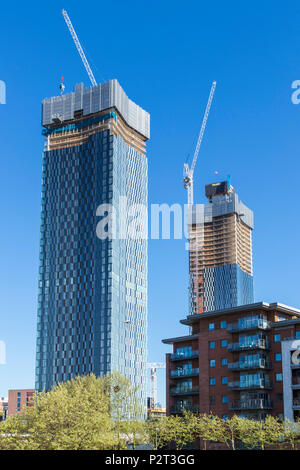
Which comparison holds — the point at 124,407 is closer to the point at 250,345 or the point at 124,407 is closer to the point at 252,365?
the point at 252,365

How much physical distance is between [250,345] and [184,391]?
16836 mm

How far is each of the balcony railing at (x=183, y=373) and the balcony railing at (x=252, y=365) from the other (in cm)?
889

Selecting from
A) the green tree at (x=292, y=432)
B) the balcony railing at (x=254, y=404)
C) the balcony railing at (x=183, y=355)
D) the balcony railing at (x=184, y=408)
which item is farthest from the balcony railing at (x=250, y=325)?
the green tree at (x=292, y=432)

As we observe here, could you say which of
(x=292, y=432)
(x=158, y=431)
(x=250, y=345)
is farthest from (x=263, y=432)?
(x=250, y=345)

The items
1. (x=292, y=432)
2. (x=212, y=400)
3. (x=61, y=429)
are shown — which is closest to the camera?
(x=61, y=429)

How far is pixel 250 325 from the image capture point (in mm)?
99000

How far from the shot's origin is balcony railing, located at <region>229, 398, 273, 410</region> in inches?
3723

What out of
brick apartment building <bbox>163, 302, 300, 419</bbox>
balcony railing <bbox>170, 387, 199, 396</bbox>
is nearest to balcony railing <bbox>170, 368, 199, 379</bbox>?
brick apartment building <bbox>163, 302, 300, 419</bbox>

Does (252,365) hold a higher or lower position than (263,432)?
higher

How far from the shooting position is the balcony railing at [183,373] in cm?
A: 10695

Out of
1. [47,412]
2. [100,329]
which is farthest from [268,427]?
[100,329]

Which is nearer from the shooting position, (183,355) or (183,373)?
(183,373)

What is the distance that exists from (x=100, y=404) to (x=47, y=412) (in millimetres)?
16003
